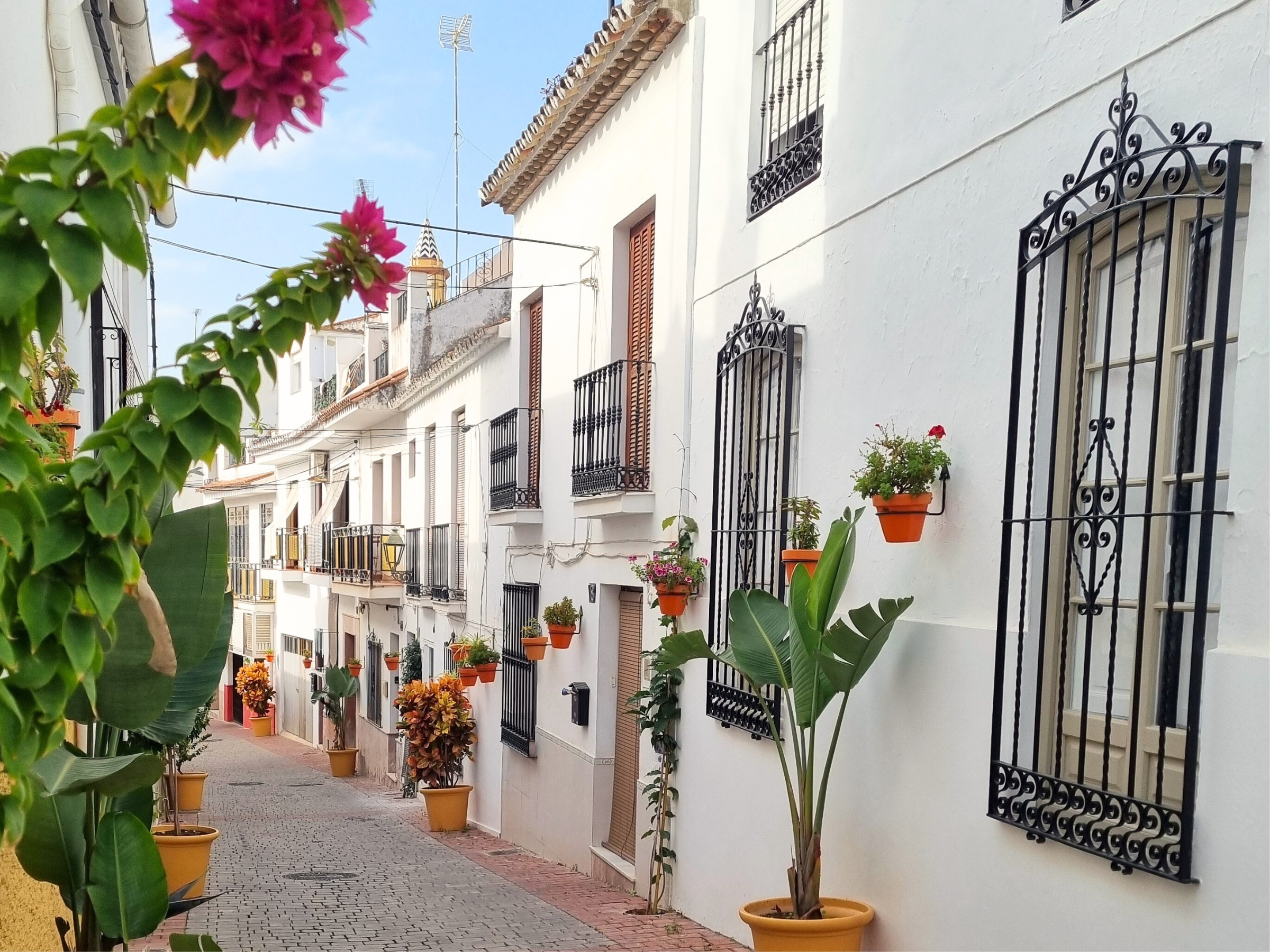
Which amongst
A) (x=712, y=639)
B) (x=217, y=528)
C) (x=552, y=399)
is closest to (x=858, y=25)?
(x=712, y=639)

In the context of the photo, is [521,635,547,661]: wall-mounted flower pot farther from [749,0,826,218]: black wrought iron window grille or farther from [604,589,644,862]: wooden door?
[749,0,826,218]: black wrought iron window grille

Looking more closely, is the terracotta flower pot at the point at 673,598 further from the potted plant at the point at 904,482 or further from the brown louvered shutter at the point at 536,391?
the brown louvered shutter at the point at 536,391

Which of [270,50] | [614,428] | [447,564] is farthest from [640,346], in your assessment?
[270,50]

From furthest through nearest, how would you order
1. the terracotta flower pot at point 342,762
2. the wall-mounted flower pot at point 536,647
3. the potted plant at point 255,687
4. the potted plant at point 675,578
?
the potted plant at point 255,687
the terracotta flower pot at point 342,762
the wall-mounted flower pot at point 536,647
the potted plant at point 675,578

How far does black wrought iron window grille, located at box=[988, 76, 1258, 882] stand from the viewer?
13.8 feet

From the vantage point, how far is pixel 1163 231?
464cm

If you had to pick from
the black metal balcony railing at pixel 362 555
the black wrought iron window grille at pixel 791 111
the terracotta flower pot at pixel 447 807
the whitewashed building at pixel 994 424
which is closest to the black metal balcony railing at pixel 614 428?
the whitewashed building at pixel 994 424

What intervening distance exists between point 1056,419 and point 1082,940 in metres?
2.02

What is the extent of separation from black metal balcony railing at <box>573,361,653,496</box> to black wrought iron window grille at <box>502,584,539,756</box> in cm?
291

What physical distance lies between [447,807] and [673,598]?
317 inches

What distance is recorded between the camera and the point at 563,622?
12117 mm

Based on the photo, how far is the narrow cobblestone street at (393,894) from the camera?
8516 millimetres

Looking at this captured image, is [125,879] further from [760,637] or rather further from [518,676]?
[518,676]

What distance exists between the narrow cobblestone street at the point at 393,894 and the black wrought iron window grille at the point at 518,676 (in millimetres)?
1266
